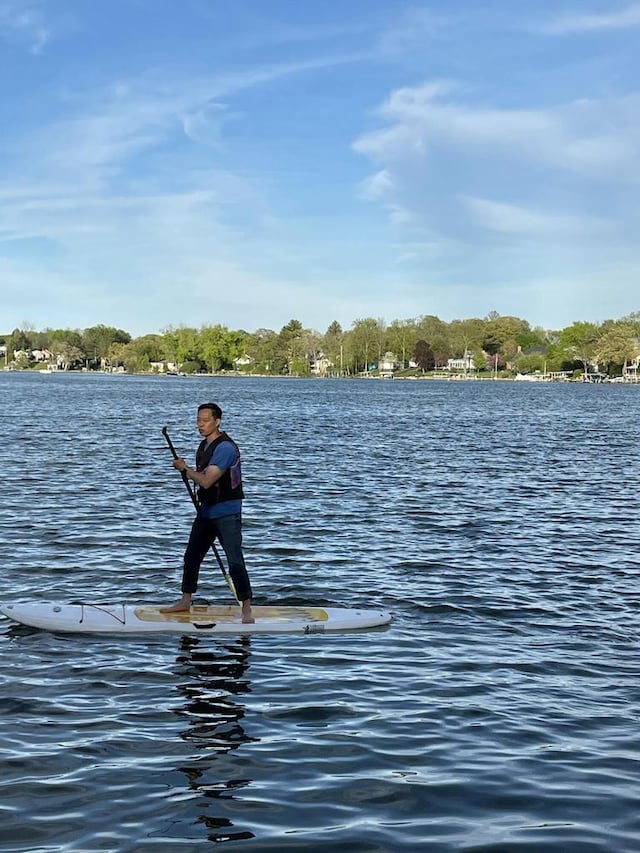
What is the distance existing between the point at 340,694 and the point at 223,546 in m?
2.83

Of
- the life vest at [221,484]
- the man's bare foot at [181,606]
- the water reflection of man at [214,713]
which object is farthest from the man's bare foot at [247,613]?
the life vest at [221,484]

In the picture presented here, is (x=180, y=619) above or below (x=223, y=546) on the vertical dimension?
below

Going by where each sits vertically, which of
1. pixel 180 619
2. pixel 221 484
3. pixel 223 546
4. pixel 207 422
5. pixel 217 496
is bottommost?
pixel 180 619

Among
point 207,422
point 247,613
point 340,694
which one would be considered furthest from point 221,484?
point 340,694

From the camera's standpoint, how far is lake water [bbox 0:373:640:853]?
7219mm

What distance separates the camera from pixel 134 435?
51.9 meters

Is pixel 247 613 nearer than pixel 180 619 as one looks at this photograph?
No

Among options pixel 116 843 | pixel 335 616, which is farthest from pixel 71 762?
pixel 335 616

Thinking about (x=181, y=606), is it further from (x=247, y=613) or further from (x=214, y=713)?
(x=214, y=713)

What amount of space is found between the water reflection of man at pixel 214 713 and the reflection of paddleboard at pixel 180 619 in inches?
9.3

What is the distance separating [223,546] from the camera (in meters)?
12.2

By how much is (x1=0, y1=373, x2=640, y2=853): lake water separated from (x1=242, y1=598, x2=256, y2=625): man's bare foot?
0.30 meters

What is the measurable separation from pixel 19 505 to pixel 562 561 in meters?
13.0

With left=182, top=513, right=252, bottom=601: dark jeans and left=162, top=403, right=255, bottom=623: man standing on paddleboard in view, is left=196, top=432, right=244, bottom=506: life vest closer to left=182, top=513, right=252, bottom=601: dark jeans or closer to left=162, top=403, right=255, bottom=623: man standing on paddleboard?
left=162, top=403, right=255, bottom=623: man standing on paddleboard
